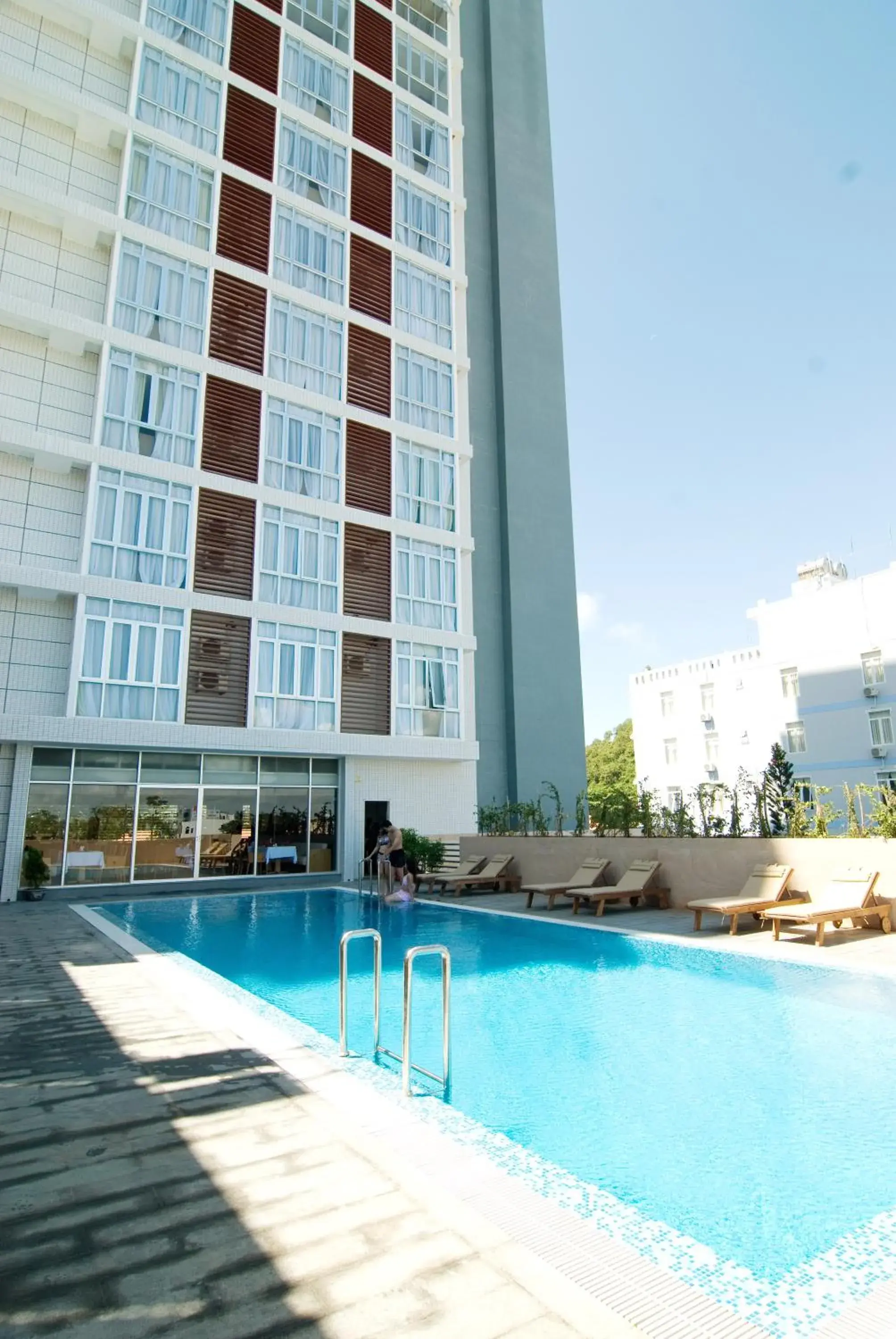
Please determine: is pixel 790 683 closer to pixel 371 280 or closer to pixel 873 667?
pixel 873 667

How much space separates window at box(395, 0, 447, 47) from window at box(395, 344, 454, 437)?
44.8ft

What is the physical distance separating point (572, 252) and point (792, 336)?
17408 mm

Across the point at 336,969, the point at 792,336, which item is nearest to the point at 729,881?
the point at 336,969

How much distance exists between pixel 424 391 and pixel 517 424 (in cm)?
687

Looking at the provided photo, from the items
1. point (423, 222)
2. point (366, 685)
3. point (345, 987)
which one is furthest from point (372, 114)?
point (345, 987)

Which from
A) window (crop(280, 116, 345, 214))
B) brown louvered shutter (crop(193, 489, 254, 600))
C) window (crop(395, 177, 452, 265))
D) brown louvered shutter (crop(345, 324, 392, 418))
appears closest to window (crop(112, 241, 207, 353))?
brown louvered shutter (crop(193, 489, 254, 600))

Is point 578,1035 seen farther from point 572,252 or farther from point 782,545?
point 782,545

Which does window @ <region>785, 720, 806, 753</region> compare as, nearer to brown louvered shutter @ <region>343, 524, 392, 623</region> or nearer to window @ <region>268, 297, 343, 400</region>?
brown louvered shutter @ <region>343, 524, 392, 623</region>

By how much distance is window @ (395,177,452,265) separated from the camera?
25453 mm

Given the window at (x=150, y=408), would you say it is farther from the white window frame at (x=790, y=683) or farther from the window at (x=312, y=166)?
the white window frame at (x=790, y=683)

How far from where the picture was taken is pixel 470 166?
32.1m

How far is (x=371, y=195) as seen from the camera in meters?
24.7

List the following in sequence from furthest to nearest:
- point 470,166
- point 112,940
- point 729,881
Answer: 1. point 470,166
2. point 729,881
3. point 112,940

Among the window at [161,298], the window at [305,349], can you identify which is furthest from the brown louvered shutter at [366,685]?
the window at [161,298]
